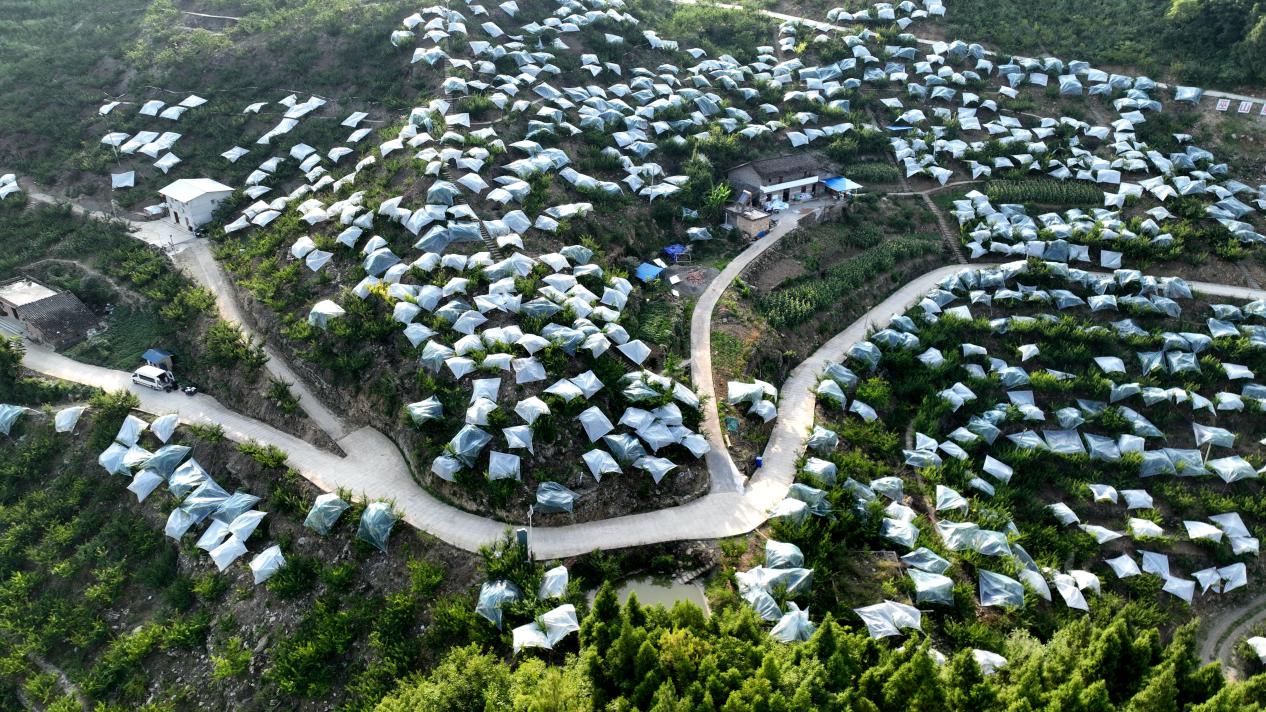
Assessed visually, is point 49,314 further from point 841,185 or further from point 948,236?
point 948,236

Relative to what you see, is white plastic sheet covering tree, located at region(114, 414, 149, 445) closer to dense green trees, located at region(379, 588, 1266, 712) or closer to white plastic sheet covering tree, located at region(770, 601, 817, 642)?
dense green trees, located at region(379, 588, 1266, 712)

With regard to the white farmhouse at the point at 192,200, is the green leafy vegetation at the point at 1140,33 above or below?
above

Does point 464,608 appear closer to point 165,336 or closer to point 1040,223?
point 165,336

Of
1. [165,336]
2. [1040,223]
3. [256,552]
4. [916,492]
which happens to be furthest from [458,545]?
[1040,223]

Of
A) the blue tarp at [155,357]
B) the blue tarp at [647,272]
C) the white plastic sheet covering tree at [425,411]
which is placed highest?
the blue tarp at [647,272]

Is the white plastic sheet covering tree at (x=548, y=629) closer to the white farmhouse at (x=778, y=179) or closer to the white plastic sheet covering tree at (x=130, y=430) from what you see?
the white plastic sheet covering tree at (x=130, y=430)

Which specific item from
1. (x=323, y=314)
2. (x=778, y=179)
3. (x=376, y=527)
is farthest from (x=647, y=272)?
(x=376, y=527)

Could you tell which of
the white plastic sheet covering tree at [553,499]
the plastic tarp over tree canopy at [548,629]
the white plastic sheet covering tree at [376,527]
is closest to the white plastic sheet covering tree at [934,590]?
the plastic tarp over tree canopy at [548,629]
